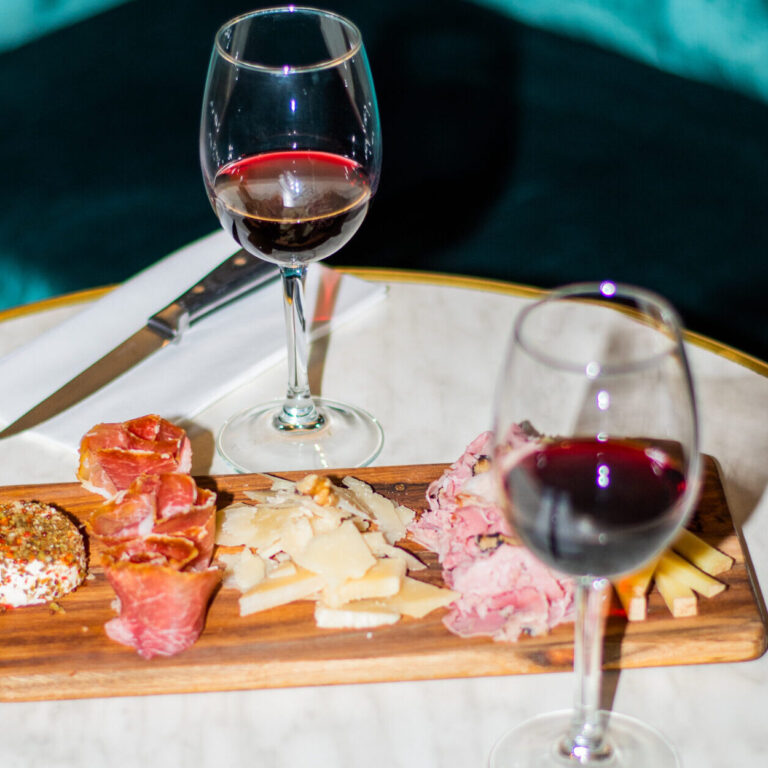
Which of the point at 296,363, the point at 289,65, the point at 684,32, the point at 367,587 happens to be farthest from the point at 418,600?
the point at 684,32

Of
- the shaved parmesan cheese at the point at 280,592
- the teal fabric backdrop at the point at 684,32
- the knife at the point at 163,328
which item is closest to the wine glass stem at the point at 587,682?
the shaved parmesan cheese at the point at 280,592

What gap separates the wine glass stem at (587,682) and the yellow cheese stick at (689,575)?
0.45 ft

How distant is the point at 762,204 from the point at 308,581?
129 cm

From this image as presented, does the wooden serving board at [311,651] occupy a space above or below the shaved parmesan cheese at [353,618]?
below

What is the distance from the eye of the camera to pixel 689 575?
872 mm

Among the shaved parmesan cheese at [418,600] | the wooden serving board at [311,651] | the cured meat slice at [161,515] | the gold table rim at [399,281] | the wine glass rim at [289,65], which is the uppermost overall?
the wine glass rim at [289,65]

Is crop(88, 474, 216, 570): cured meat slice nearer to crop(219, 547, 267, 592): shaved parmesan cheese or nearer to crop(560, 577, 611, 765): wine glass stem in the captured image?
crop(219, 547, 267, 592): shaved parmesan cheese

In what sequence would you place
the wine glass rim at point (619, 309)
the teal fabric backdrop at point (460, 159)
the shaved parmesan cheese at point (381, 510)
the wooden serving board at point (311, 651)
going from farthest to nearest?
the teal fabric backdrop at point (460, 159), the shaved parmesan cheese at point (381, 510), the wooden serving board at point (311, 651), the wine glass rim at point (619, 309)

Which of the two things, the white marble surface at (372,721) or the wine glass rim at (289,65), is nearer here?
the white marble surface at (372,721)

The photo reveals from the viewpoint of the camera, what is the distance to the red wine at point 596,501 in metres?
0.65

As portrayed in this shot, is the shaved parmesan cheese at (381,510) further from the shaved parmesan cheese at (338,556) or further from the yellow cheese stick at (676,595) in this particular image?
the yellow cheese stick at (676,595)

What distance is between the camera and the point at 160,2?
226 centimetres

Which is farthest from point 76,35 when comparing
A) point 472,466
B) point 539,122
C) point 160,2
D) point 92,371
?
point 472,466

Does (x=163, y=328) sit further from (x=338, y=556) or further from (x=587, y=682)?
(x=587, y=682)
